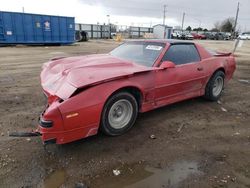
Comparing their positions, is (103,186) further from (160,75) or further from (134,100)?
(160,75)

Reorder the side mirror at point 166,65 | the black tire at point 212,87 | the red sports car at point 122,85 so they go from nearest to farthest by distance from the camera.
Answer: the red sports car at point 122,85 → the side mirror at point 166,65 → the black tire at point 212,87

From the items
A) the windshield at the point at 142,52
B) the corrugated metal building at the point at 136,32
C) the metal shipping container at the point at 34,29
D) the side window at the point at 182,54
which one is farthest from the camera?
the corrugated metal building at the point at 136,32

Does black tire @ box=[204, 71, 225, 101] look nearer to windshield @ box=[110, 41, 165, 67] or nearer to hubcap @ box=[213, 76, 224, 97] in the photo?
hubcap @ box=[213, 76, 224, 97]

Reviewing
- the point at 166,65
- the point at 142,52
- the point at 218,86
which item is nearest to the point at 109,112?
the point at 166,65

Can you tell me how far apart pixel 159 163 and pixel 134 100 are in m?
1.12

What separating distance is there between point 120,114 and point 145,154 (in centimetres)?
82

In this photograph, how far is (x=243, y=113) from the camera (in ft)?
16.6

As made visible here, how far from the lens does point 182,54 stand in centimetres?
483

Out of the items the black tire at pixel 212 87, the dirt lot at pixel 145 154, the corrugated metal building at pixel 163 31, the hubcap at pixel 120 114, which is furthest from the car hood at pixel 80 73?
the corrugated metal building at pixel 163 31

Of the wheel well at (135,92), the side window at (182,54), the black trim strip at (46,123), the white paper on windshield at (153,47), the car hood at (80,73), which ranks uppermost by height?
the white paper on windshield at (153,47)

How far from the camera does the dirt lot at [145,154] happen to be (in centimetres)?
281

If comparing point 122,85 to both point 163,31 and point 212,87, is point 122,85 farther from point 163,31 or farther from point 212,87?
point 163,31

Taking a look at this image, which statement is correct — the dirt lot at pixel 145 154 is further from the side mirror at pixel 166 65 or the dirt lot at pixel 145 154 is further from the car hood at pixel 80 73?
the side mirror at pixel 166 65

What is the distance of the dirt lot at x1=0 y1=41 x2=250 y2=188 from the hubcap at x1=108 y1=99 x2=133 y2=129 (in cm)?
21
